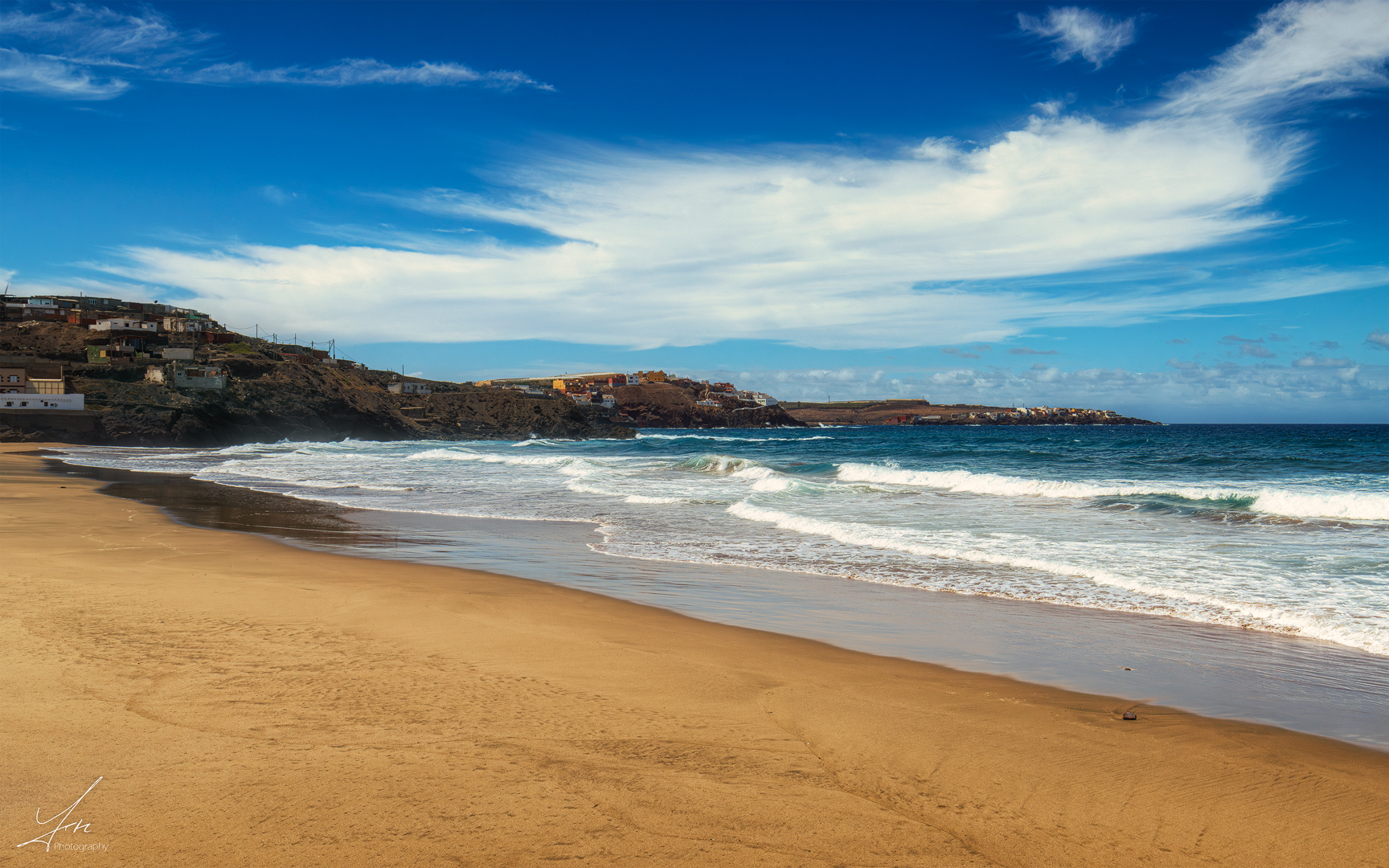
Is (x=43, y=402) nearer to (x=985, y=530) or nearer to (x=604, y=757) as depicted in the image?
(x=985, y=530)

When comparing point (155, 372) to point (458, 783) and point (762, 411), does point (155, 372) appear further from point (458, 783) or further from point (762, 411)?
point (762, 411)

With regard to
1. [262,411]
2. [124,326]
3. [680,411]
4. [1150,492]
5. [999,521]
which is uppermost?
[124,326]

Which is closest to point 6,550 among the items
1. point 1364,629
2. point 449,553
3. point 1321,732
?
point 449,553

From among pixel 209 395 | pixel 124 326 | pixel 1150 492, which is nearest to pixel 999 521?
pixel 1150 492

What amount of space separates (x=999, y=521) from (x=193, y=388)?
58160 millimetres

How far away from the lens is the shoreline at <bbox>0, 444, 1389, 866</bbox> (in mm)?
2771

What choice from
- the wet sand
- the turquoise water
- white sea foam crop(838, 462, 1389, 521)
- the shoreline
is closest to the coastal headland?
the turquoise water

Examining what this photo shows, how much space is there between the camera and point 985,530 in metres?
12.6

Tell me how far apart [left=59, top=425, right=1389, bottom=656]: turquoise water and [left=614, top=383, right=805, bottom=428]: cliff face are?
331 ft

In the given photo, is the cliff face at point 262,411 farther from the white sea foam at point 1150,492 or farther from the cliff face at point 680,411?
the white sea foam at point 1150,492

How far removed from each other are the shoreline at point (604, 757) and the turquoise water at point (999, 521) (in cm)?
386

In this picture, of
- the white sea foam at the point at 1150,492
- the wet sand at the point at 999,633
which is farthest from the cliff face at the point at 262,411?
the white sea foam at the point at 1150,492

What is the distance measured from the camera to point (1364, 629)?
253 inches

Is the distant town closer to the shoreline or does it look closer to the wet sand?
the wet sand
